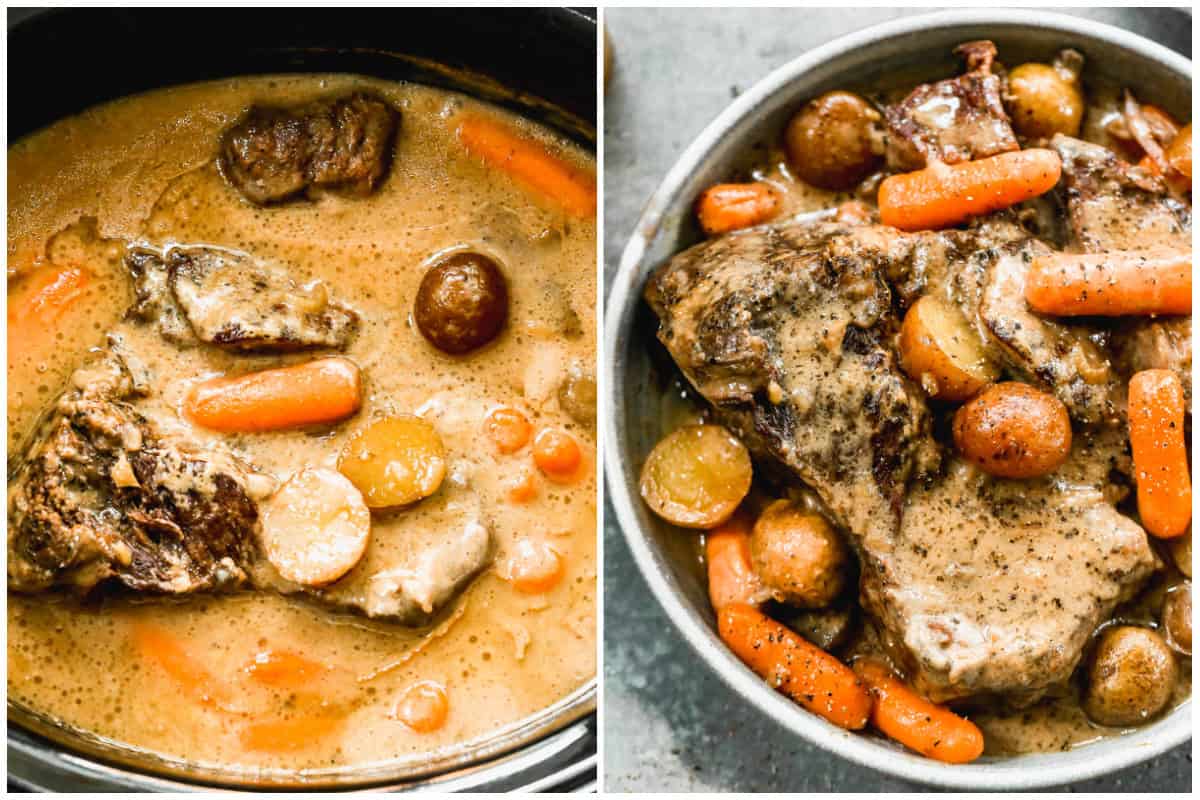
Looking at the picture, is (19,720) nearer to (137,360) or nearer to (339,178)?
(137,360)

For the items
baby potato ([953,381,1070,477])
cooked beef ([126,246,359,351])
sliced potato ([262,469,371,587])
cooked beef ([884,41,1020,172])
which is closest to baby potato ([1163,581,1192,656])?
baby potato ([953,381,1070,477])

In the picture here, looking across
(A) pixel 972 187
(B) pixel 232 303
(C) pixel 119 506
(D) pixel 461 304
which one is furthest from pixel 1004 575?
(C) pixel 119 506

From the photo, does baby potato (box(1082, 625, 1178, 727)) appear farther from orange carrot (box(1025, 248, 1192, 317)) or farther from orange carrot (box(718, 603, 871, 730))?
orange carrot (box(1025, 248, 1192, 317))

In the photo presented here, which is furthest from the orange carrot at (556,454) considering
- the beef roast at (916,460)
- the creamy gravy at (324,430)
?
the beef roast at (916,460)

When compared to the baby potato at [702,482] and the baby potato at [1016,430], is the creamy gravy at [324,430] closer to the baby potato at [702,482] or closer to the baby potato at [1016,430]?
the baby potato at [702,482]

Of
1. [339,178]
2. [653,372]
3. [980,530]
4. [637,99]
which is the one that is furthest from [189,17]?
[980,530]
